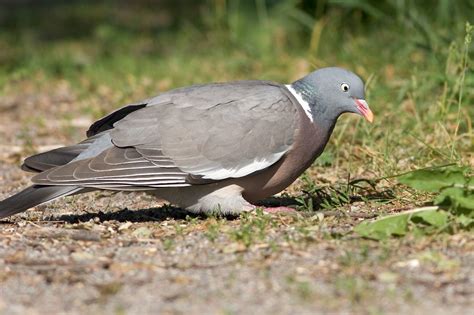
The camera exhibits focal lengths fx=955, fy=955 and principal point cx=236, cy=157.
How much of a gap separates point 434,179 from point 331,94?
84 cm

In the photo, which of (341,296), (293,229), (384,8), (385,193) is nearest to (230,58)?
(384,8)

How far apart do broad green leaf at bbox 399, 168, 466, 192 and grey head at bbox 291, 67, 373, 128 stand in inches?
26.4

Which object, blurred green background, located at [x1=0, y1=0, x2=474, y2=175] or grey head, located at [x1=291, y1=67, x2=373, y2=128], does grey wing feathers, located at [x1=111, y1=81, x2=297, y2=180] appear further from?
blurred green background, located at [x1=0, y1=0, x2=474, y2=175]

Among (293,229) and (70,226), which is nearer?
(293,229)

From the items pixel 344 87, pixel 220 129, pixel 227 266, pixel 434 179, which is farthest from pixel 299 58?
pixel 227 266

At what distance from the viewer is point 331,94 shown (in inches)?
188

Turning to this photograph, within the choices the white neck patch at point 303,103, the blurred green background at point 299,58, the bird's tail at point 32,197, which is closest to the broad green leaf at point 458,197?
the white neck patch at point 303,103

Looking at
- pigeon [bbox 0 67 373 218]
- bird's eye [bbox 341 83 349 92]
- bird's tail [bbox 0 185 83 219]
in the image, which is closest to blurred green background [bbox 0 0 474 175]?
bird's eye [bbox 341 83 349 92]

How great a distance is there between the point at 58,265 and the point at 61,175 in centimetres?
84

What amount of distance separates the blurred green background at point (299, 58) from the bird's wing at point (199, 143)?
1.01 meters

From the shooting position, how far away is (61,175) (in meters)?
4.64

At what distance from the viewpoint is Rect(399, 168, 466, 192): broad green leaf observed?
13.6 feet

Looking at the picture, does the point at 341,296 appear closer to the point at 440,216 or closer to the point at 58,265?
the point at 440,216

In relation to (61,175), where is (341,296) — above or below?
below
